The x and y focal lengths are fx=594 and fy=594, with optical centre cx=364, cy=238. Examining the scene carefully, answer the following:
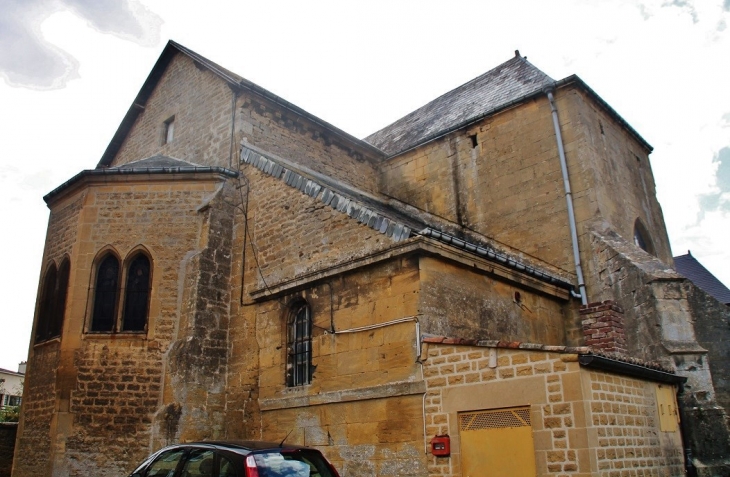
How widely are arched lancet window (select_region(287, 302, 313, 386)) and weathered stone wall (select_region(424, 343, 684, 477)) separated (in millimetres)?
2676

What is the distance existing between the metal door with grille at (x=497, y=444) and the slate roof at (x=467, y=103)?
28.5 ft

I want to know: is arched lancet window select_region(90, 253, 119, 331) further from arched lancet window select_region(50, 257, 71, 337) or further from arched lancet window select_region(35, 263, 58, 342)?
arched lancet window select_region(35, 263, 58, 342)

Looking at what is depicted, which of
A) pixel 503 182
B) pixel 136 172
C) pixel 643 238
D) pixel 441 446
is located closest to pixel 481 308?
pixel 441 446

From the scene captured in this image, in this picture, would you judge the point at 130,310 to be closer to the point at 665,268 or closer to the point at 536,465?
the point at 536,465

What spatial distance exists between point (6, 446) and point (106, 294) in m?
5.05

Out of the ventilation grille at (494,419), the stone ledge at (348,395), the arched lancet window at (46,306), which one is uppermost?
the arched lancet window at (46,306)

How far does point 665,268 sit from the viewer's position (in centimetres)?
1031

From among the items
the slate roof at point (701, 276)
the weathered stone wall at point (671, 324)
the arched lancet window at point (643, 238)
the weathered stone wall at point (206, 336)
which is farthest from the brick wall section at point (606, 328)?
the slate roof at point (701, 276)

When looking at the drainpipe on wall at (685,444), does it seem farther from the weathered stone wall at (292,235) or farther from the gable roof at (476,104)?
the gable roof at (476,104)

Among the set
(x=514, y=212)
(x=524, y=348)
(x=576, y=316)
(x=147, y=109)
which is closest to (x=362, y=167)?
(x=514, y=212)

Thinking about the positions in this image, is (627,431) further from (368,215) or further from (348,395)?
(368,215)

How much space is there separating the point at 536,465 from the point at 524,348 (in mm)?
1241

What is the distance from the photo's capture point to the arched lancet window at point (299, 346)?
32.5ft

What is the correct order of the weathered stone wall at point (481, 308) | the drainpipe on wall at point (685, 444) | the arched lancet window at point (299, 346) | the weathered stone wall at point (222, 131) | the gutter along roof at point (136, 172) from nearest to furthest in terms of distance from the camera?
the drainpipe on wall at point (685, 444) → the weathered stone wall at point (481, 308) → the arched lancet window at point (299, 346) → the gutter along roof at point (136, 172) → the weathered stone wall at point (222, 131)
